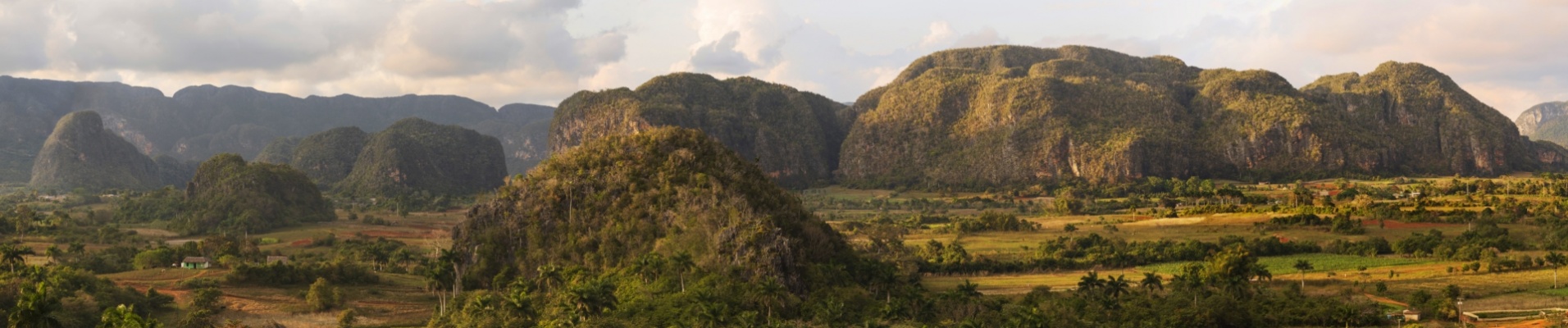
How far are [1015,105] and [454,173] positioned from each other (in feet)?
320

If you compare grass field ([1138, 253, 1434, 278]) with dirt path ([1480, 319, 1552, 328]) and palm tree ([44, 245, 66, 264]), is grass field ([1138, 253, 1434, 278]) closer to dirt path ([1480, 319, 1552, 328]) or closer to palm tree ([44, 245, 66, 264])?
dirt path ([1480, 319, 1552, 328])

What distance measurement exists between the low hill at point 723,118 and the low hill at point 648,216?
95340 millimetres

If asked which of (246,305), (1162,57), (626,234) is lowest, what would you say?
(246,305)

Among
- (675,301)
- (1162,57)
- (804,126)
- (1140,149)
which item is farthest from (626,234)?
(1162,57)

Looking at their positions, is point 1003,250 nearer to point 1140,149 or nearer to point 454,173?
point 1140,149

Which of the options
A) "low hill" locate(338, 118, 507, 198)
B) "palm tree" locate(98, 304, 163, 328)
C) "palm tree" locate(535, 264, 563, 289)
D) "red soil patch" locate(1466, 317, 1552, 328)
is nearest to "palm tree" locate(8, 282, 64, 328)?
"palm tree" locate(98, 304, 163, 328)

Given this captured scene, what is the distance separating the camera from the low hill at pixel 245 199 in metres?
95.9

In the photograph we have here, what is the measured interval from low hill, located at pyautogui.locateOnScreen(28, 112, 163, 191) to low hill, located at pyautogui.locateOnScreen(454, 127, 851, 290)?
406ft

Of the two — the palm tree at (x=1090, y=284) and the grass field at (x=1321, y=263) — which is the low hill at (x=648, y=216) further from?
the grass field at (x=1321, y=263)

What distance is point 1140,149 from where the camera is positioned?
13838cm

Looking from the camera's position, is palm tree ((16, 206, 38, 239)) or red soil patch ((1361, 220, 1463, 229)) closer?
red soil patch ((1361, 220, 1463, 229))

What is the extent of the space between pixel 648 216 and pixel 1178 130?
390 feet

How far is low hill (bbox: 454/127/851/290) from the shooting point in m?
47.4

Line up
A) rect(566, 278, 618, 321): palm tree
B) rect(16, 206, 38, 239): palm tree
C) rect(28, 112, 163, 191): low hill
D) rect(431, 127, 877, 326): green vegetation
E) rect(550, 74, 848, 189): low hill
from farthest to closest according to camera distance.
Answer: rect(550, 74, 848, 189): low hill
rect(28, 112, 163, 191): low hill
rect(16, 206, 38, 239): palm tree
rect(431, 127, 877, 326): green vegetation
rect(566, 278, 618, 321): palm tree
